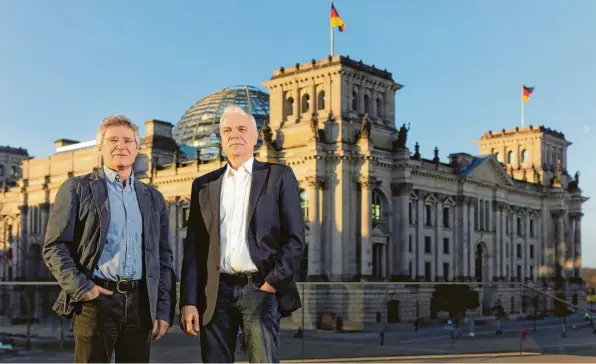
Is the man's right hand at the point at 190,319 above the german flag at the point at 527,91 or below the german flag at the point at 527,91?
below

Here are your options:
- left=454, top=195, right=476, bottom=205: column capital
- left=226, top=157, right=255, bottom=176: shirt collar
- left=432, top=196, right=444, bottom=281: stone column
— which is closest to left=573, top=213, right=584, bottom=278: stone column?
left=454, top=195, right=476, bottom=205: column capital

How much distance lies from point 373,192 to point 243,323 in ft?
210

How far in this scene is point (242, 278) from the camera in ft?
27.3

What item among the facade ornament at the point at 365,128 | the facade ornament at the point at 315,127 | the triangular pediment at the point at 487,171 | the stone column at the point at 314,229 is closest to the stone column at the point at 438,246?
the triangular pediment at the point at 487,171

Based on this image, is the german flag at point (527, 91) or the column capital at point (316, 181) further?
the german flag at point (527, 91)

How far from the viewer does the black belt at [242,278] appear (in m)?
8.27

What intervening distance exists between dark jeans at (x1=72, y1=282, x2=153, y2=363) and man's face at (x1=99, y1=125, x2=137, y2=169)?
1.35 metres

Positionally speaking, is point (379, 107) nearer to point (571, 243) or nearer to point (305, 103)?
point (305, 103)

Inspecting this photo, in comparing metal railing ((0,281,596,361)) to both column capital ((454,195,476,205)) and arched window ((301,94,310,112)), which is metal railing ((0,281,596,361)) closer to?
arched window ((301,94,310,112))

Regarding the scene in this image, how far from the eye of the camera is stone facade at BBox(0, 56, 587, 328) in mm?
68562

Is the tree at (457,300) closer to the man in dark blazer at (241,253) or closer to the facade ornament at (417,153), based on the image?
the man in dark blazer at (241,253)

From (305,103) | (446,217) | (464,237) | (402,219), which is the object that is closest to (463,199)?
(446,217)

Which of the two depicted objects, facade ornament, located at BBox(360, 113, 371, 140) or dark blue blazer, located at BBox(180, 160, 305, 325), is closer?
dark blue blazer, located at BBox(180, 160, 305, 325)

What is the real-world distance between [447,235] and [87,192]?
76487 mm
